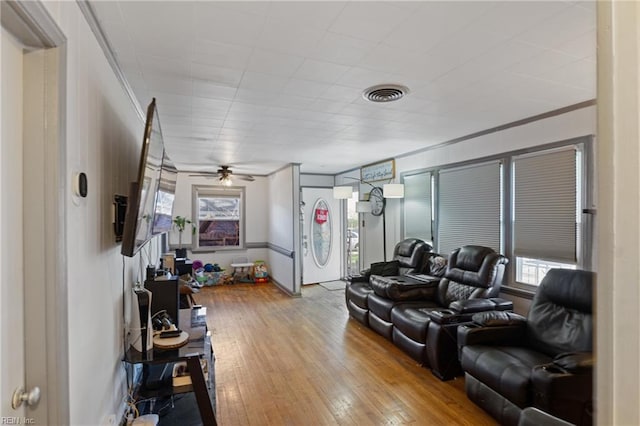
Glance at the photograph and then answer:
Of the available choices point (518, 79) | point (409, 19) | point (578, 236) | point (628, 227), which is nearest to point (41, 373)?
point (628, 227)

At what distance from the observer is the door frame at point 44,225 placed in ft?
3.65

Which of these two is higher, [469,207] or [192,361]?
[469,207]

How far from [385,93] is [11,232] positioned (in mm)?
2346

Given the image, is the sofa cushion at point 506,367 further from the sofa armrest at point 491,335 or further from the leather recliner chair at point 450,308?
the leather recliner chair at point 450,308

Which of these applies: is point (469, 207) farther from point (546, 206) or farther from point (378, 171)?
point (378, 171)

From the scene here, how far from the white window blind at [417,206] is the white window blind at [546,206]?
1337 millimetres

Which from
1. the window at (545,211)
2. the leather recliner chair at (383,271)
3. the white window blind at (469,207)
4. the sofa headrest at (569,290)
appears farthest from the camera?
the leather recliner chair at (383,271)

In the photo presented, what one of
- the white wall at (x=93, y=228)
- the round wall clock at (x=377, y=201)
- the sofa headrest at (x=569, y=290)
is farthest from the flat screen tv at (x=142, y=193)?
the round wall clock at (x=377, y=201)

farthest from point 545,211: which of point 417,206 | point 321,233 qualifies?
point 321,233

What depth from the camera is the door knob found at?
3.44ft

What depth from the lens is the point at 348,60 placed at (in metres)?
2.06

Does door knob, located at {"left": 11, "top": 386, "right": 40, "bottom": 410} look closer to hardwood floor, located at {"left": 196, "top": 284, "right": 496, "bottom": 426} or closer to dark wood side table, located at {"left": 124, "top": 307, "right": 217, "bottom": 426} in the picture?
dark wood side table, located at {"left": 124, "top": 307, "right": 217, "bottom": 426}

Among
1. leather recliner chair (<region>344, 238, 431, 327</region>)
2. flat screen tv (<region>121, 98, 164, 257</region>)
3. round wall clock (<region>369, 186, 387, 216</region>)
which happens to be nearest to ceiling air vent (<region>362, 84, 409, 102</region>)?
flat screen tv (<region>121, 98, 164, 257</region>)

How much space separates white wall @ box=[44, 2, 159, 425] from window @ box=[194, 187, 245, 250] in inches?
204
